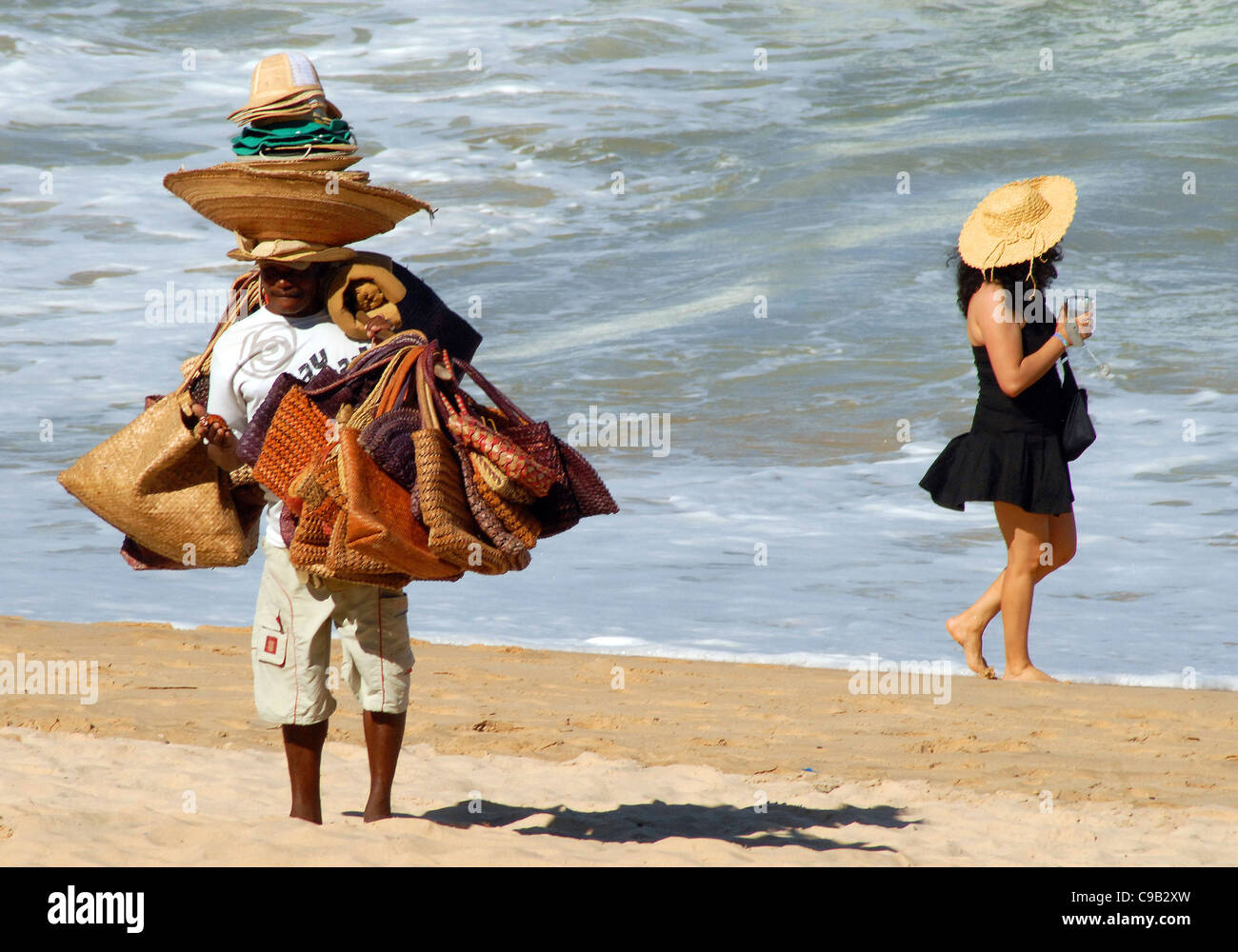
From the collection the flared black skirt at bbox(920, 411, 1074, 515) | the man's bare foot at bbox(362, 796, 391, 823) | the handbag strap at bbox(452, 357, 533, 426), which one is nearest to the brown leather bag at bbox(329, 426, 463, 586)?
the handbag strap at bbox(452, 357, 533, 426)

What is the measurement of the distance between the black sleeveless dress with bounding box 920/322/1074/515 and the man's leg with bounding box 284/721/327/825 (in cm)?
288

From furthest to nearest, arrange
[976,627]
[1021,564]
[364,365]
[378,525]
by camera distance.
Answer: [976,627]
[1021,564]
[364,365]
[378,525]

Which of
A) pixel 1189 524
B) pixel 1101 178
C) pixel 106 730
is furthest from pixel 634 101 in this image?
pixel 106 730

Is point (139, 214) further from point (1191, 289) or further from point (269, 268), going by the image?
point (269, 268)

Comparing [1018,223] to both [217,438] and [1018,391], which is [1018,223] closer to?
[1018,391]

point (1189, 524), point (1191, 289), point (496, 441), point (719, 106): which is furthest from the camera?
point (719, 106)

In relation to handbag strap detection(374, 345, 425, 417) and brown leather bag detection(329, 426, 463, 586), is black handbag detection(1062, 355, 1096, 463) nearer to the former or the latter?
handbag strap detection(374, 345, 425, 417)

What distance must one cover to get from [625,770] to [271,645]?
162 centimetres

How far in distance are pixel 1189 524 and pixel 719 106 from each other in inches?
583

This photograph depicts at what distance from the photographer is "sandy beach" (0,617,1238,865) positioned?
3697 mm

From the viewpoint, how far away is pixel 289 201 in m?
3.61

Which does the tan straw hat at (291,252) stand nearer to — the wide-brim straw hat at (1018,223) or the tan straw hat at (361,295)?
the tan straw hat at (361,295)

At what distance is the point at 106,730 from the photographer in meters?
5.34

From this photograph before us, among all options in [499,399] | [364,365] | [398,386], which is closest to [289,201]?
[364,365]
